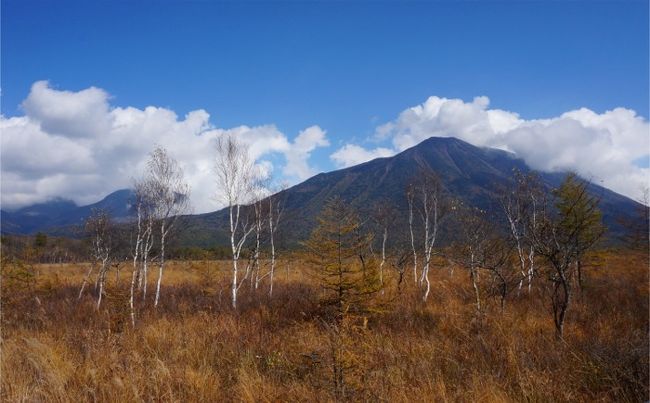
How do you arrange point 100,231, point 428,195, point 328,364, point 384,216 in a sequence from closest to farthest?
point 328,364 → point 100,231 → point 428,195 → point 384,216

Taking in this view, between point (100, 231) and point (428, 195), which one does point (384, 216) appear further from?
point (100, 231)

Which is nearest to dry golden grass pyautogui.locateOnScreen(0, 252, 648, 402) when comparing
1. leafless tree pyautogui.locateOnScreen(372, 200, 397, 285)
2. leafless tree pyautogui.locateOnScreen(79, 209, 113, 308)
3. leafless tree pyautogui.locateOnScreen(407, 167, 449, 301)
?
leafless tree pyautogui.locateOnScreen(407, 167, 449, 301)

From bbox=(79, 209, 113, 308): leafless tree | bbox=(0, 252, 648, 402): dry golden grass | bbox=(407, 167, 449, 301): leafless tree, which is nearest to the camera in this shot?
bbox=(0, 252, 648, 402): dry golden grass

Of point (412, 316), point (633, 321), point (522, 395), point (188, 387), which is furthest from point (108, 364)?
point (633, 321)

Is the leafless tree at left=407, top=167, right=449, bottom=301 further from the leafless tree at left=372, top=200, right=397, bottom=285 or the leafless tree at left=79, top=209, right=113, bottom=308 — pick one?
the leafless tree at left=79, top=209, right=113, bottom=308

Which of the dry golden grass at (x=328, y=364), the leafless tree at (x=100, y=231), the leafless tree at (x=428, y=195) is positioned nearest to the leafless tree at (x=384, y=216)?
the leafless tree at (x=428, y=195)

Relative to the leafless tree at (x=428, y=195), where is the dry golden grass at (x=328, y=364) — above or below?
below

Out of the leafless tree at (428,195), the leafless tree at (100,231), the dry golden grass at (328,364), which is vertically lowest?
the dry golden grass at (328,364)

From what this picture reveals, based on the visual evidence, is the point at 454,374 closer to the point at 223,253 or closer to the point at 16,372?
the point at 16,372

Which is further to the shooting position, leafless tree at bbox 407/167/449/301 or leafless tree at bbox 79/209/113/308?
leafless tree at bbox 407/167/449/301

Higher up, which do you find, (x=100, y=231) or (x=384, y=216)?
(x=384, y=216)

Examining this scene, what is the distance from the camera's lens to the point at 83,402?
15.1 ft

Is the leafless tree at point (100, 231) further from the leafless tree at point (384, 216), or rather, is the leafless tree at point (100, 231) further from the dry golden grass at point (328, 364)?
the leafless tree at point (384, 216)

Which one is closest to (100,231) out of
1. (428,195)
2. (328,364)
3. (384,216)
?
(384,216)
